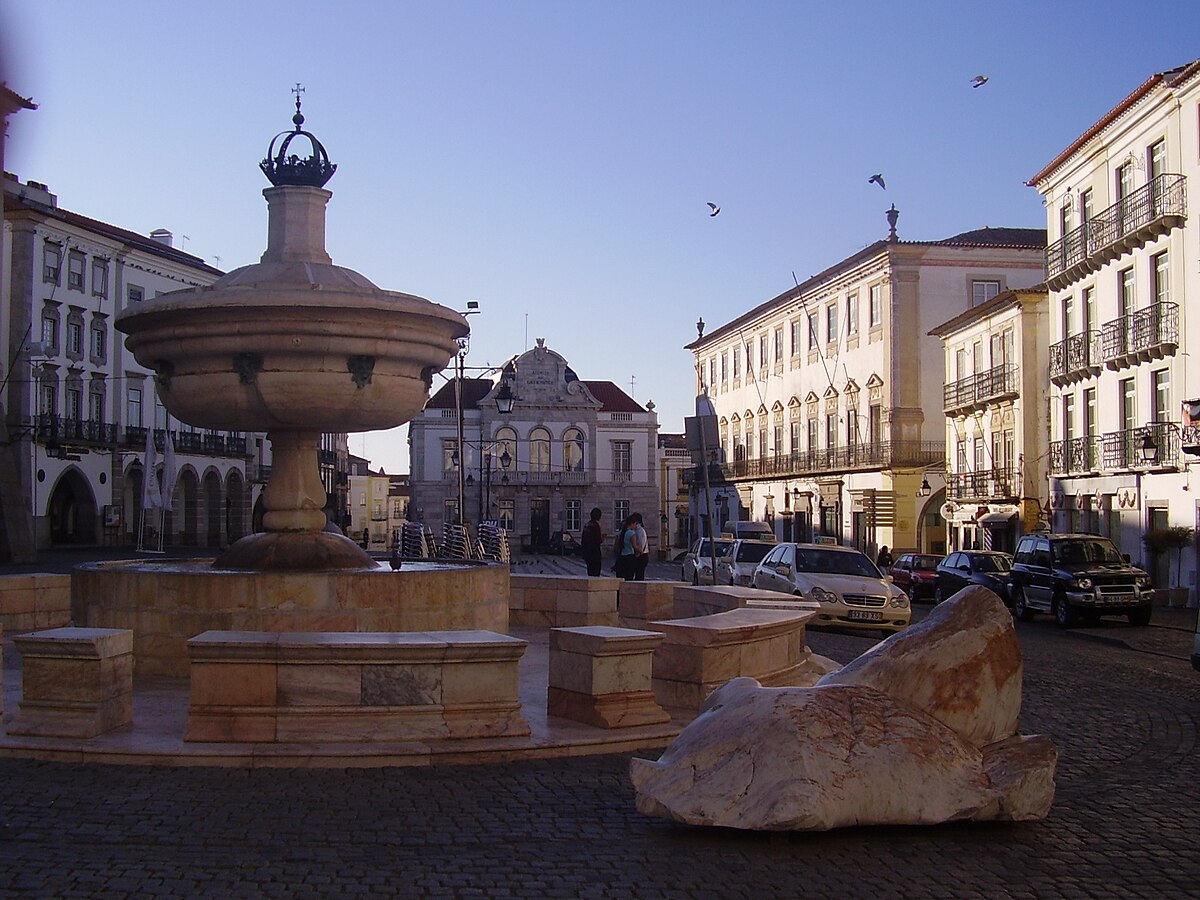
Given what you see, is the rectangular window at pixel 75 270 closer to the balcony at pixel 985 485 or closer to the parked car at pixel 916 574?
the parked car at pixel 916 574

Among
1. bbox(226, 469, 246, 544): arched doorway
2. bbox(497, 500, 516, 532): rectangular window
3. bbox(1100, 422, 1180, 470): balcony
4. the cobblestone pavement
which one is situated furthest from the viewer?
bbox(497, 500, 516, 532): rectangular window

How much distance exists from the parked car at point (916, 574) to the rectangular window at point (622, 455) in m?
52.6

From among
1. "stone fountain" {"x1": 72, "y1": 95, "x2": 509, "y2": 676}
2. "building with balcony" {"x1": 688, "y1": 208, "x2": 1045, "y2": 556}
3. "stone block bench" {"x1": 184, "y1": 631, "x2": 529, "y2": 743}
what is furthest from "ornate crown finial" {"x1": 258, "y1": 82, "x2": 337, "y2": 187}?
"building with balcony" {"x1": 688, "y1": 208, "x2": 1045, "y2": 556}

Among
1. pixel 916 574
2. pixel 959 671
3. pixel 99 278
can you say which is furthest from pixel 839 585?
pixel 99 278

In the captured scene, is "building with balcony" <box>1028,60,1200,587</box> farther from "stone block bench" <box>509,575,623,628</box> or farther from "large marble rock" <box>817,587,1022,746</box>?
"large marble rock" <box>817,587,1022,746</box>

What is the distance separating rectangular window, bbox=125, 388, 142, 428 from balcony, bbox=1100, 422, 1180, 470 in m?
42.5

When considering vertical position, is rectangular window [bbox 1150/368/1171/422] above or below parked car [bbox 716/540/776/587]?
above

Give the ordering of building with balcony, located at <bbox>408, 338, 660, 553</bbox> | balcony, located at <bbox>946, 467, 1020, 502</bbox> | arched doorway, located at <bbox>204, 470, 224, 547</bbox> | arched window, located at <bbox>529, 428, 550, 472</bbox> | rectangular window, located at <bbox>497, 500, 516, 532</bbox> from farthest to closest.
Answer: arched window, located at <bbox>529, 428, 550, 472</bbox> → rectangular window, located at <bbox>497, 500, 516, 532</bbox> → building with balcony, located at <bbox>408, 338, 660, 553</bbox> → arched doorway, located at <bbox>204, 470, 224, 547</bbox> → balcony, located at <bbox>946, 467, 1020, 502</bbox>

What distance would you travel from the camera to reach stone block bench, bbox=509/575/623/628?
1391cm

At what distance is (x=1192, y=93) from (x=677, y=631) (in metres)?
27.7

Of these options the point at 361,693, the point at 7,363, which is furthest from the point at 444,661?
the point at 7,363

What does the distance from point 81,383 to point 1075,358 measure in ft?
133

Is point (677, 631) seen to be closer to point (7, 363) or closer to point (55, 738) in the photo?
point (55, 738)

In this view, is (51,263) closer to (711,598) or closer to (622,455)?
(622,455)
